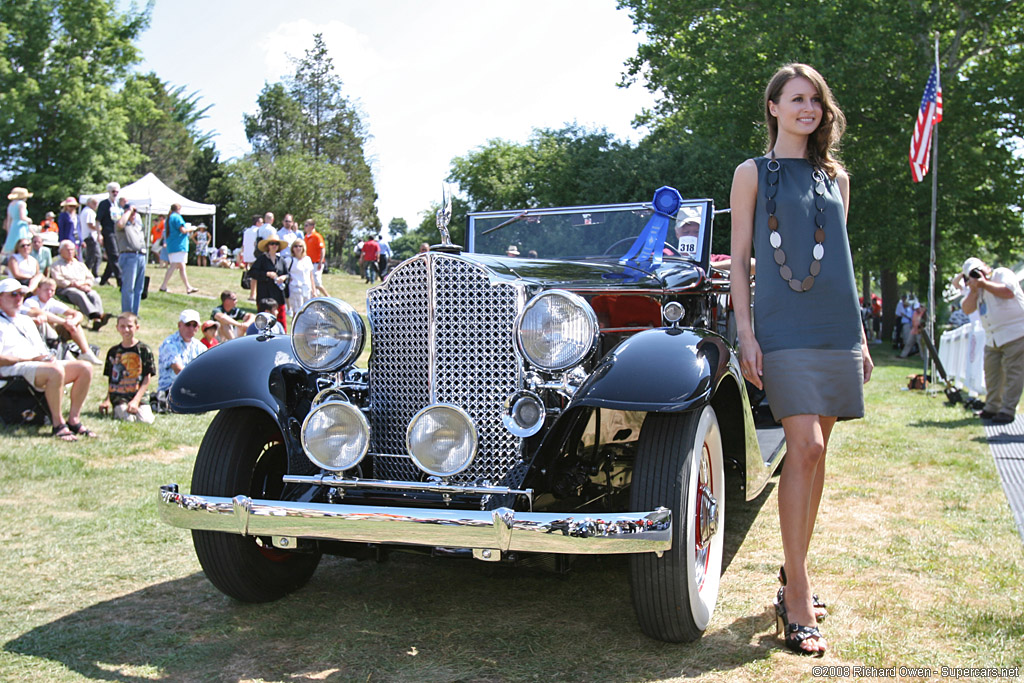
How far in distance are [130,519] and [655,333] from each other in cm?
319

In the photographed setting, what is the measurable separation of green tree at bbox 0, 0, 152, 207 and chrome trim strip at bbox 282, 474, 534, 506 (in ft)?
94.8

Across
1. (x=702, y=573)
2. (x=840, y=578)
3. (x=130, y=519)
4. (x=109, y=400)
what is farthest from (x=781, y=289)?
(x=109, y=400)

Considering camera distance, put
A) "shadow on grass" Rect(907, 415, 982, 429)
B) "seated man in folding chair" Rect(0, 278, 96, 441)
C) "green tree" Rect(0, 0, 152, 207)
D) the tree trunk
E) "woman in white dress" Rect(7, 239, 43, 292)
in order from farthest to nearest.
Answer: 1. "green tree" Rect(0, 0, 152, 207)
2. the tree trunk
3. "woman in white dress" Rect(7, 239, 43, 292)
4. "shadow on grass" Rect(907, 415, 982, 429)
5. "seated man in folding chair" Rect(0, 278, 96, 441)

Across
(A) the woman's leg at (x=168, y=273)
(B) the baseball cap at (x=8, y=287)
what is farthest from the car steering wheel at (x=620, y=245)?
(A) the woman's leg at (x=168, y=273)

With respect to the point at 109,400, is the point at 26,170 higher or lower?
higher

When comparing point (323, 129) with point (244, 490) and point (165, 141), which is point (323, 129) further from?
point (244, 490)

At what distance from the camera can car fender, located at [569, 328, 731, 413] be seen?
2848mm

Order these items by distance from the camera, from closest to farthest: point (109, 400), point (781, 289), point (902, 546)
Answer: point (781, 289), point (902, 546), point (109, 400)

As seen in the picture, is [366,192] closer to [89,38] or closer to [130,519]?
[89,38]

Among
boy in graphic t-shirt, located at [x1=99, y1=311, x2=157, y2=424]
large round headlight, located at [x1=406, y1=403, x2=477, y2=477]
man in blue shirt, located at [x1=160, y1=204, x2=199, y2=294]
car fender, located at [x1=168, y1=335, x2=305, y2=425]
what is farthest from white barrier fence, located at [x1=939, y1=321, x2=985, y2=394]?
man in blue shirt, located at [x1=160, y1=204, x2=199, y2=294]

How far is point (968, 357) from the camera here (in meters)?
10.4

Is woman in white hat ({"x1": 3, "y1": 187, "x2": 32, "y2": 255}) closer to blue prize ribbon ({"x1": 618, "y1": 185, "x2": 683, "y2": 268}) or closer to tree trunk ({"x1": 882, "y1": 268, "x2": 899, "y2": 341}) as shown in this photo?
blue prize ribbon ({"x1": 618, "y1": 185, "x2": 683, "y2": 268})

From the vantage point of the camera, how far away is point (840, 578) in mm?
3680

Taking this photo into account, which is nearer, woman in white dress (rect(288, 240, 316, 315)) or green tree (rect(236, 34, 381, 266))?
woman in white dress (rect(288, 240, 316, 315))
